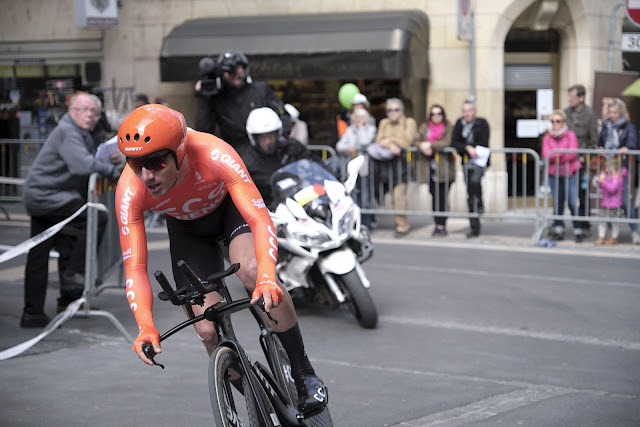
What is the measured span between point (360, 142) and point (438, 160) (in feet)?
3.74

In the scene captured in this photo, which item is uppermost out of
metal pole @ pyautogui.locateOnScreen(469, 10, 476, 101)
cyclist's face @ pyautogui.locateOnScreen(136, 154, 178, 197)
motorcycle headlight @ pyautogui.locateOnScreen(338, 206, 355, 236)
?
metal pole @ pyautogui.locateOnScreen(469, 10, 476, 101)

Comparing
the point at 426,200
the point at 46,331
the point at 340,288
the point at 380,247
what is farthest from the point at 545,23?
the point at 46,331

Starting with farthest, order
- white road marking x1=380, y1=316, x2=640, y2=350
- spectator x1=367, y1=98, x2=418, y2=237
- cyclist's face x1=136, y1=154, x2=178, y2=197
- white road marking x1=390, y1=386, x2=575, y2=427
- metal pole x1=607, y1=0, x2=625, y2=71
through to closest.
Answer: metal pole x1=607, y1=0, x2=625, y2=71
spectator x1=367, y1=98, x2=418, y2=237
white road marking x1=380, y1=316, x2=640, y2=350
white road marking x1=390, y1=386, x2=575, y2=427
cyclist's face x1=136, y1=154, x2=178, y2=197

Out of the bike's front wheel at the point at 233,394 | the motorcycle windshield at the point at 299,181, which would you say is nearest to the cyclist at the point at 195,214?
the bike's front wheel at the point at 233,394

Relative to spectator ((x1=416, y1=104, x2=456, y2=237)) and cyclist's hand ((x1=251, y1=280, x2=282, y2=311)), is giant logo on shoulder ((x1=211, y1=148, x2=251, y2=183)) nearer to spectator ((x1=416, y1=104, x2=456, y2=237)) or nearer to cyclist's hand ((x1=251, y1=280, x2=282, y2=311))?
cyclist's hand ((x1=251, y1=280, x2=282, y2=311))

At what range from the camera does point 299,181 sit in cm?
829

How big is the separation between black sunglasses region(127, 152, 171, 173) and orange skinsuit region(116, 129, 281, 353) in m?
0.35

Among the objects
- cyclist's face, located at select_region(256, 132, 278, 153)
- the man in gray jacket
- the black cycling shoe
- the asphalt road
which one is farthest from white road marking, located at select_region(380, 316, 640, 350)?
the black cycling shoe

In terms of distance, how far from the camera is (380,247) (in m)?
12.4

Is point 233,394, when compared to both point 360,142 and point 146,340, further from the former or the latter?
point 360,142

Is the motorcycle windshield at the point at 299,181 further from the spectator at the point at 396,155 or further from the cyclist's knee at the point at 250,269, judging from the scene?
the spectator at the point at 396,155

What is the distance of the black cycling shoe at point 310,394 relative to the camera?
4680mm

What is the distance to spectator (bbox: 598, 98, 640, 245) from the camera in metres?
12.0

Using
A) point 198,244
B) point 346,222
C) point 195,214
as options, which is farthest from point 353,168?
point 195,214
